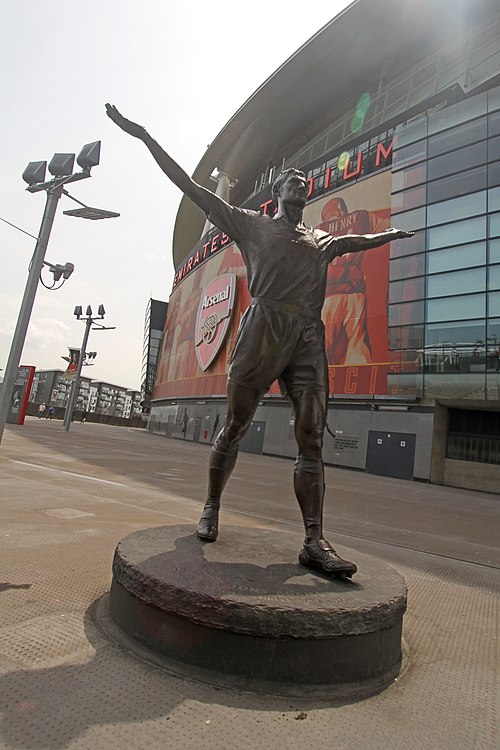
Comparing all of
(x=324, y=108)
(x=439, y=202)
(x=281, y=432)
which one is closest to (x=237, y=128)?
(x=324, y=108)

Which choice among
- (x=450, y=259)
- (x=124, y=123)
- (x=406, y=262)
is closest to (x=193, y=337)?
(x=406, y=262)

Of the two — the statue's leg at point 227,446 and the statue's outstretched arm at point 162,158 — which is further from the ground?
the statue's outstretched arm at point 162,158

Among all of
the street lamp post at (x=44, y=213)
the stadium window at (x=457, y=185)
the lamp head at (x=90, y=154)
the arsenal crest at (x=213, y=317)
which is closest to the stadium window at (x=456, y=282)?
the stadium window at (x=457, y=185)

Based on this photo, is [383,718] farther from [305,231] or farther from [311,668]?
[305,231]

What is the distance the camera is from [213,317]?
106 feet

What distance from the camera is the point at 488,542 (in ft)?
20.0

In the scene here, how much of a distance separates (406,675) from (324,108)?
135 ft

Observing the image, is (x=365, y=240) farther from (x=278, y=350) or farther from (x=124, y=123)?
(x=124, y=123)

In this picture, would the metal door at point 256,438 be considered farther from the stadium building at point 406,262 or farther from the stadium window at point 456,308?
the stadium window at point 456,308

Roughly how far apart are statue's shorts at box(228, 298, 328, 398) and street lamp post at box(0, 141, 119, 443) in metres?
5.99

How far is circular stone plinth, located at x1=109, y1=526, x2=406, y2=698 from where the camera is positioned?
5.95 feet

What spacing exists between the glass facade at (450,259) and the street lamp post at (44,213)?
14.9 m

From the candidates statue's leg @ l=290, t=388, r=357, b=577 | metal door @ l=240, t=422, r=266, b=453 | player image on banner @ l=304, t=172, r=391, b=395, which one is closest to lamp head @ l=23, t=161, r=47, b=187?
statue's leg @ l=290, t=388, r=357, b=577

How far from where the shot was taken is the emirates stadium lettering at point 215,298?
31.1 meters
